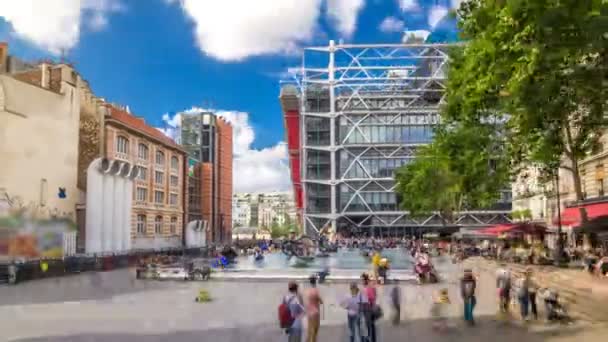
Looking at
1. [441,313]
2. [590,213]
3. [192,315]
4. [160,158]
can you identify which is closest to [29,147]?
[192,315]

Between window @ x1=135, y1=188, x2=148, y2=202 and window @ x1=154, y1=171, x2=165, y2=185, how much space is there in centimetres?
450

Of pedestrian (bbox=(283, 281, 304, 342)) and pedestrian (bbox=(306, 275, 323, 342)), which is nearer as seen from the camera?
pedestrian (bbox=(283, 281, 304, 342))

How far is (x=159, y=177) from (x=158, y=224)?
21.6 feet

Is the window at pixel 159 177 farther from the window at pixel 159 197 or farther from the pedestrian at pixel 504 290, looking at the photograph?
the pedestrian at pixel 504 290

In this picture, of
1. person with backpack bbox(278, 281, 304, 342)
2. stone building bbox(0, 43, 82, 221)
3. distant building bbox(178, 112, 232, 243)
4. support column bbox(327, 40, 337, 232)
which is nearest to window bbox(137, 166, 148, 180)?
distant building bbox(178, 112, 232, 243)

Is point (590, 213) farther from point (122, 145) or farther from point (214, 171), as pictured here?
point (214, 171)

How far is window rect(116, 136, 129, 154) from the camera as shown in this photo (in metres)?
67.5

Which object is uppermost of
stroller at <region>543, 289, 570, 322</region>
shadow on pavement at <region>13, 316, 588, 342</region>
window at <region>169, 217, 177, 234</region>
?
window at <region>169, 217, 177, 234</region>

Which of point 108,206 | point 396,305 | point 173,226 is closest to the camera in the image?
point 396,305

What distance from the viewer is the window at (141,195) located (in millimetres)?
72144

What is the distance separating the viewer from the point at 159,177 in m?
80.9

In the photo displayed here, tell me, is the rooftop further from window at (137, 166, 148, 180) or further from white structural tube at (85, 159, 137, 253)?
white structural tube at (85, 159, 137, 253)

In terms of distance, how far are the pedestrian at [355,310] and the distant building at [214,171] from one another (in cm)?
8410

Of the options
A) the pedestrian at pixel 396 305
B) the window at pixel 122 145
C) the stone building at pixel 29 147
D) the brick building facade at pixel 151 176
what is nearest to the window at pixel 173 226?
the brick building facade at pixel 151 176
